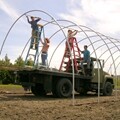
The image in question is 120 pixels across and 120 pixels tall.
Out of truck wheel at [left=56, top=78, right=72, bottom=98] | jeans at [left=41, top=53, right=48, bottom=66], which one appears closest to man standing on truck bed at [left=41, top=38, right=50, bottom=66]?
jeans at [left=41, top=53, right=48, bottom=66]

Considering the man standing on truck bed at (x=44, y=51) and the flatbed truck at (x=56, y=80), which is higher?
the man standing on truck bed at (x=44, y=51)

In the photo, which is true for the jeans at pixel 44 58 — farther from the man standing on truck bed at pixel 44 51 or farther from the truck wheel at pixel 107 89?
the truck wheel at pixel 107 89

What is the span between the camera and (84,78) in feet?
62.0

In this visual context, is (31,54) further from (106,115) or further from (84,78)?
(106,115)

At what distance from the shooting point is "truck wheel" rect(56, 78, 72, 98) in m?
17.3

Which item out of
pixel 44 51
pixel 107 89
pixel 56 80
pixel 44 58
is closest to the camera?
pixel 56 80

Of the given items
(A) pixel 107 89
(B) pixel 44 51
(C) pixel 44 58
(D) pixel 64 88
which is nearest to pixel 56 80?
(D) pixel 64 88

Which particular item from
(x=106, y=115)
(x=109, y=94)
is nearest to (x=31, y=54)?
(x=109, y=94)

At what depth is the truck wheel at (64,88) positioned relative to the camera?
1734cm

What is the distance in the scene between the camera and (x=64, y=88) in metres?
17.8

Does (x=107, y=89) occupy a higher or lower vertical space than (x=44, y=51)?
lower

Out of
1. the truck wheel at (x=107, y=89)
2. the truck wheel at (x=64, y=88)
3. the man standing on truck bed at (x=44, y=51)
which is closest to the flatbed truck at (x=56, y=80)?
the truck wheel at (x=64, y=88)

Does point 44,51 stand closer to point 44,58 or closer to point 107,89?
point 44,58

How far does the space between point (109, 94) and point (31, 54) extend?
5.82 metres
